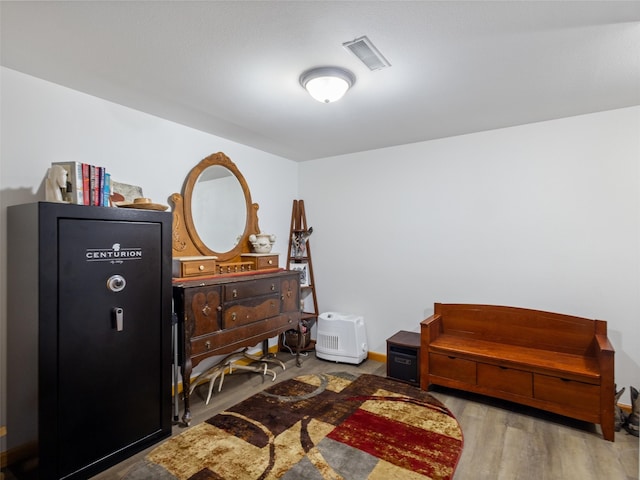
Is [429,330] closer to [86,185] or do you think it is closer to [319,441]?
[319,441]

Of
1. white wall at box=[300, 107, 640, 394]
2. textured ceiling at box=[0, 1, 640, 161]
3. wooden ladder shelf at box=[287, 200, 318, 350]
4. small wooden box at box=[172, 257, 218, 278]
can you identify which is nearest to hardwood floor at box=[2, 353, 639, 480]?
white wall at box=[300, 107, 640, 394]

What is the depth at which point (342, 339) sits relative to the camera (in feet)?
12.0

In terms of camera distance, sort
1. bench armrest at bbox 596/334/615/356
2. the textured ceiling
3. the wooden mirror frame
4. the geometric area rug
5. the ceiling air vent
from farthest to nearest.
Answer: the wooden mirror frame → bench armrest at bbox 596/334/615/356 → the geometric area rug → the ceiling air vent → the textured ceiling

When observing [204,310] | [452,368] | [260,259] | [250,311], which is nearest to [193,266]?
Result: [204,310]

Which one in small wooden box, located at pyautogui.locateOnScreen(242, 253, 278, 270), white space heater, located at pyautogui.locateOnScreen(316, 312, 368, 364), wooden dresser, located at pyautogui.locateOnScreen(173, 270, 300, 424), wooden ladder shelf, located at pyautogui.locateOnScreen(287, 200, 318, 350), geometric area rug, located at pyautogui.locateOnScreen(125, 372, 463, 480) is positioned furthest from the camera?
wooden ladder shelf, located at pyautogui.locateOnScreen(287, 200, 318, 350)

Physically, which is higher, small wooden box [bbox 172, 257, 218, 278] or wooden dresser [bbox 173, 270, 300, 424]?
small wooden box [bbox 172, 257, 218, 278]

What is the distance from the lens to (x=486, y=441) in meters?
2.22

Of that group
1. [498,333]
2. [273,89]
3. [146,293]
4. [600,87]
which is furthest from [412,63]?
[498,333]

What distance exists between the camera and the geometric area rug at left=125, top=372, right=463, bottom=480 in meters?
1.91

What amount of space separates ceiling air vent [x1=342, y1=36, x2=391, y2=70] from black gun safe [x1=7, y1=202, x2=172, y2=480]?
1.58m

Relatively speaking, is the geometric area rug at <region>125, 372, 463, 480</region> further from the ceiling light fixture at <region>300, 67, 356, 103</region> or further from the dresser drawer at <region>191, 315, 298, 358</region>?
the ceiling light fixture at <region>300, 67, 356, 103</region>

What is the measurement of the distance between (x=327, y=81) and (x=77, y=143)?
5.85 feet

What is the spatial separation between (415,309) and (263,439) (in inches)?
79.9

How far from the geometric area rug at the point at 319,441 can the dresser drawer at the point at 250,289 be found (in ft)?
2.86
